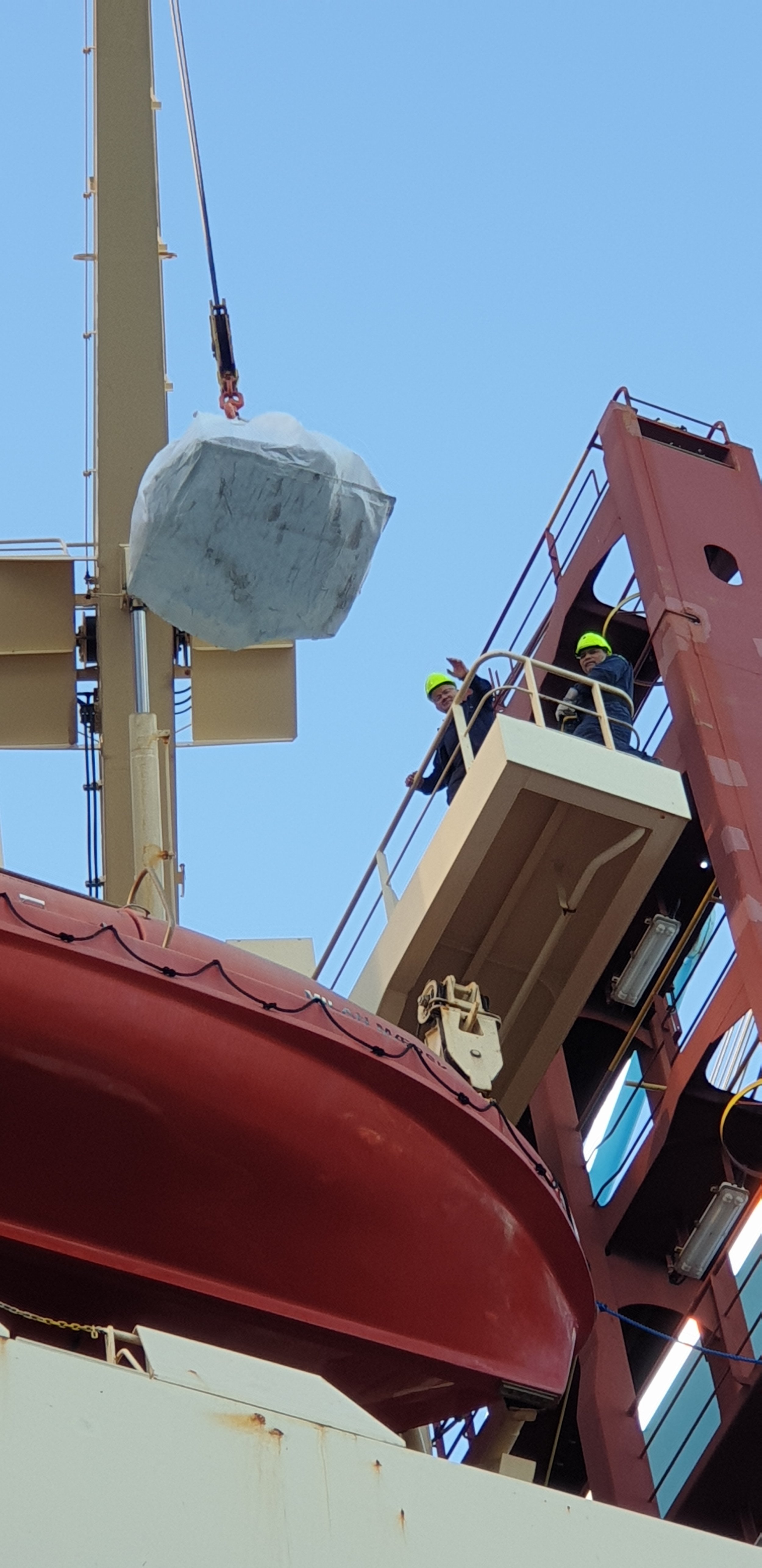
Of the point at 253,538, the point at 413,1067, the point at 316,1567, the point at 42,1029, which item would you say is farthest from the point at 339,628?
the point at 316,1567

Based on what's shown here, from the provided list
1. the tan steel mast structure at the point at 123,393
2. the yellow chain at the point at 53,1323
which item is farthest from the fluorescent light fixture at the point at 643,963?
the yellow chain at the point at 53,1323

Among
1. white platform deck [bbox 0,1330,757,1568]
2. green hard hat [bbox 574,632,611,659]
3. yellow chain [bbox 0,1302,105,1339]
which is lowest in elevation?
white platform deck [bbox 0,1330,757,1568]

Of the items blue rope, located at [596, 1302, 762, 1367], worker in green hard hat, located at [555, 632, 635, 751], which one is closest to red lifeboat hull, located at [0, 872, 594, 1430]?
blue rope, located at [596, 1302, 762, 1367]

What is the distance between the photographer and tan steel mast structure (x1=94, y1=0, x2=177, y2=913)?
1117 cm

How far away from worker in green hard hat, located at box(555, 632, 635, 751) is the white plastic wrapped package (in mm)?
1801

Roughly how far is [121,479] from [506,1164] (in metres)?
5.04

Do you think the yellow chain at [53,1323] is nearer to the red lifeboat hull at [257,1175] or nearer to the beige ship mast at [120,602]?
the red lifeboat hull at [257,1175]

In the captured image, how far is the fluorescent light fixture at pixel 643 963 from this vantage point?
39.3ft

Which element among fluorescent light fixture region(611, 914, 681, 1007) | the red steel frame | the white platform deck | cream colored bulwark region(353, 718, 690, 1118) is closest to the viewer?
the white platform deck

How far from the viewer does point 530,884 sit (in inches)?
→ 403

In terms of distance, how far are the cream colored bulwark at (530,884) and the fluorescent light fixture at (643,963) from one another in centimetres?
152

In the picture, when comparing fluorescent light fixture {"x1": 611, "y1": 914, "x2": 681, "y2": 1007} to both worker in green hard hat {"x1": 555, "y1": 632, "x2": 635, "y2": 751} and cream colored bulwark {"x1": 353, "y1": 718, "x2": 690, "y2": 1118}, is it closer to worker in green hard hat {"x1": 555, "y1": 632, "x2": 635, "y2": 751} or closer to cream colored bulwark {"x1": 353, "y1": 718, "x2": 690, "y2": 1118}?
worker in green hard hat {"x1": 555, "y1": 632, "x2": 635, "y2": 751}

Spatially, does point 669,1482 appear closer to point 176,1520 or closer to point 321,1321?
point 321,1321

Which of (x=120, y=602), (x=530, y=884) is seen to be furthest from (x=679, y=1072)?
(x=120, y=602)
